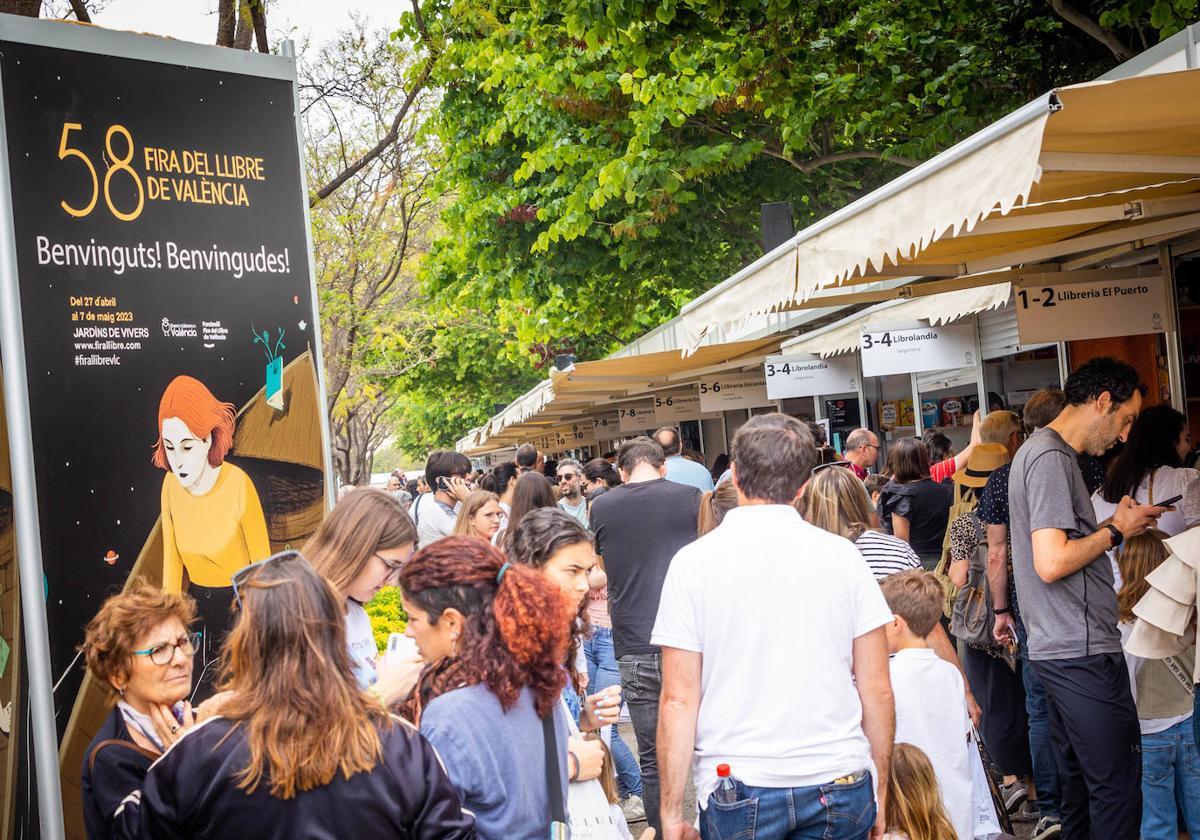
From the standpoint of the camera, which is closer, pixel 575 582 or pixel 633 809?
pixel 575 582

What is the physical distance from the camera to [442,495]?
10328 millimetres

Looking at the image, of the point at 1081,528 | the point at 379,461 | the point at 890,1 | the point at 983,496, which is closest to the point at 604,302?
the point at 890,1

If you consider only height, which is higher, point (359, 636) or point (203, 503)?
point (203, 503)

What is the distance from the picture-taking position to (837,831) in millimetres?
3338

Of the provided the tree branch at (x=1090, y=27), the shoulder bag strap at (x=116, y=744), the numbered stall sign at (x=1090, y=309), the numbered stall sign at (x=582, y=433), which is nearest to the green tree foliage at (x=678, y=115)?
the tree branch at (x=1090, y=27)

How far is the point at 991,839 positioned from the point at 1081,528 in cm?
120

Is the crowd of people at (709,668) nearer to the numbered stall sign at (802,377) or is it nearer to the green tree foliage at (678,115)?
the green tree foliage at (678,115)

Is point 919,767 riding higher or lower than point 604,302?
lower

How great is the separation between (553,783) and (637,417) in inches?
802

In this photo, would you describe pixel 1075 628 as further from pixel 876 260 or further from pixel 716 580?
pixel 716 580

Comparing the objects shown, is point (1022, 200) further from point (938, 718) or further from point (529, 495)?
point (529, 495)

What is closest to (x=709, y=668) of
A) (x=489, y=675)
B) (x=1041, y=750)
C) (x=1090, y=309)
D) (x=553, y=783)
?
(x=553, y=783)

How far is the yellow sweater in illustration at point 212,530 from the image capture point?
3.92m

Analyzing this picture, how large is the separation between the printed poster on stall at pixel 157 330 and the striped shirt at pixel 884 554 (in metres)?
2.36
